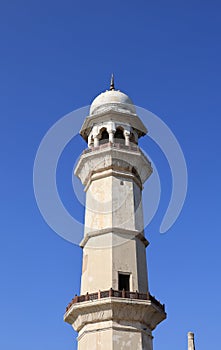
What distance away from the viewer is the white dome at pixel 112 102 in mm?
34281

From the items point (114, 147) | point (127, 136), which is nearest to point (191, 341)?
point (114, 147)

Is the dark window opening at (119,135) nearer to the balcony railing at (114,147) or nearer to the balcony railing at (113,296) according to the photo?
the balcony railing at (114,147)

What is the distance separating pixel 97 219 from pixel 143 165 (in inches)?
211

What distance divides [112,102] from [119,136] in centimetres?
245

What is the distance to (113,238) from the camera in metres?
28.7

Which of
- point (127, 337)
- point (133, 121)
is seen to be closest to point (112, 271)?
point (127, 337)

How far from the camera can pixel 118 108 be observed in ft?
112

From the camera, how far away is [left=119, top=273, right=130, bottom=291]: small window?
2750 centimetres

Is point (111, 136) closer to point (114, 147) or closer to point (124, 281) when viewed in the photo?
point (114, 147)

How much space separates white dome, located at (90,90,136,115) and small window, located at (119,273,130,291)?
11.8 meters

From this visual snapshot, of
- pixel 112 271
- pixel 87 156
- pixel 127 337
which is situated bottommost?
pixel 127 337

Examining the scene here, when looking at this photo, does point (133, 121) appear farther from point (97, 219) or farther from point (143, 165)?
point (97, 219)

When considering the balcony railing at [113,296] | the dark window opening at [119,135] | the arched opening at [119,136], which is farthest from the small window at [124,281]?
the dark window opening at [119,135]

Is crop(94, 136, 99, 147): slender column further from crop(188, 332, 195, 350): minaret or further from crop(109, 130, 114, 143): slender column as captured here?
crop(188, 332, 195, 350): minaret
